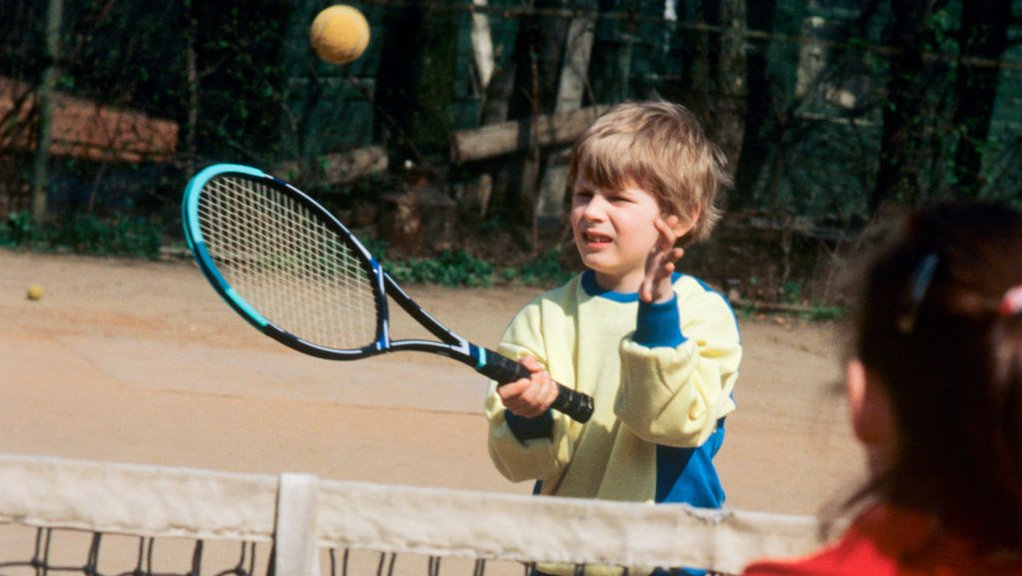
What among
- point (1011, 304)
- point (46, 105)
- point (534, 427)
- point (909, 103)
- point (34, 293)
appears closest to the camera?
point (1011, 304)

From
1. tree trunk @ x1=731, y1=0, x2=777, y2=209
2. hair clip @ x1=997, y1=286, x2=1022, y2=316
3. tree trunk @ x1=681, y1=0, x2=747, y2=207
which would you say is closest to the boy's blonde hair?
hair clip @ x1=997, y1=286, x2=1022, y2=316

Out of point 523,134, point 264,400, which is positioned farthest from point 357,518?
point 523,134

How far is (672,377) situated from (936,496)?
3.78ft

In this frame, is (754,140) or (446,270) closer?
(446,270)

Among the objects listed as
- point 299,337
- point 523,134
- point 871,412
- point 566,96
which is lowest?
point 523,134

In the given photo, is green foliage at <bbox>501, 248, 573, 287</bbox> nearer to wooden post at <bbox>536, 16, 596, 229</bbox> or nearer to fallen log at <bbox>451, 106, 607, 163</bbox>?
wooden post at <bbox>536, 16, 596, 229</bbox>

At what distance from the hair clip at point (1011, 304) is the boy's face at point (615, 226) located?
4.72 feet

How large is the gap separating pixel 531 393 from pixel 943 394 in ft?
4.27

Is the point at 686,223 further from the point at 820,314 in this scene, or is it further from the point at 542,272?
the point at 542,272

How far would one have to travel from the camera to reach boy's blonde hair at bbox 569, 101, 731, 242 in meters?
2.66

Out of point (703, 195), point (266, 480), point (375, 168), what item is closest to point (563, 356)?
point (703, 195)

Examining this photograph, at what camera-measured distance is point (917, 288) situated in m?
1.27

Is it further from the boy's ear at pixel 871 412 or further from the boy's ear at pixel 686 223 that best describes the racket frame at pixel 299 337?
the boy's ear at pixel 871 412

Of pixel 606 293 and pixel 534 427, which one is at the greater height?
pixel 606 293
